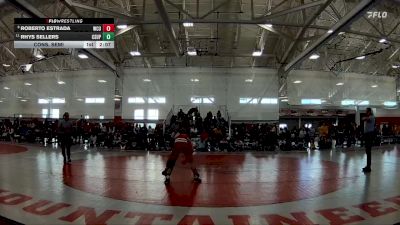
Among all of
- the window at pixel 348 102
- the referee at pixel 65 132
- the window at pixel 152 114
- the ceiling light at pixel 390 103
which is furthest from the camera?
the ceiling light at pixel 390 103

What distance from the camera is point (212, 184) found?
24.5 ft

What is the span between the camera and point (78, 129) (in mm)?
22141

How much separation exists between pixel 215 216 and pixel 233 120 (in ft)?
76.0

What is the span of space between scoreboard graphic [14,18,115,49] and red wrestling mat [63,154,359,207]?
4.43 metres

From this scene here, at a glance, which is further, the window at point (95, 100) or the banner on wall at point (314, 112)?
the window at point (95, 100)

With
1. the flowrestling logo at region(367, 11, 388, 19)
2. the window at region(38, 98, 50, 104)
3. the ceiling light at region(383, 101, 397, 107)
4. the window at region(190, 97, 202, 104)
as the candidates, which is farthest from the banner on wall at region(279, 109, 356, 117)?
the window at region(38, 98, 50, 104)

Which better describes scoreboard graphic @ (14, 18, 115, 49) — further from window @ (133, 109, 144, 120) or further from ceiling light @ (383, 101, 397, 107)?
ceiling light @ (383, 101, 397, 107)

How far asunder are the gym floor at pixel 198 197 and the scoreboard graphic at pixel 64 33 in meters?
4.64

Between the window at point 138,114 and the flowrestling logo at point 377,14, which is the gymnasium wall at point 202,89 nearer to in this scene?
the window at point 138,114

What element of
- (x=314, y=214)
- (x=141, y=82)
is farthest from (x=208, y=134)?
(x=314, y=214)

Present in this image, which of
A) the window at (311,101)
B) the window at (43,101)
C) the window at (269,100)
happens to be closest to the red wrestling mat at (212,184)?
the window at (269,100)

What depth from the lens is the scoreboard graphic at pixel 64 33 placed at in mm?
11383

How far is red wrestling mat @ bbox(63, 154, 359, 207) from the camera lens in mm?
5906

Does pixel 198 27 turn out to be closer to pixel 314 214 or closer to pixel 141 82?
pixel 141 82
